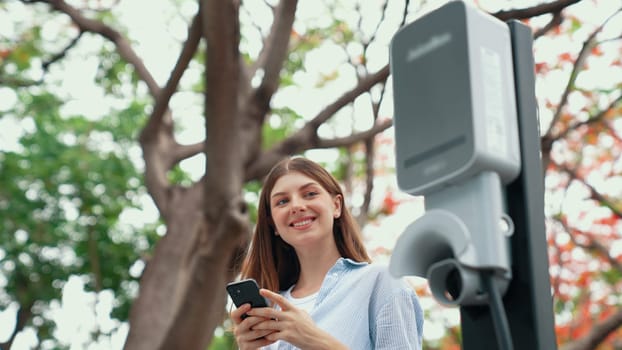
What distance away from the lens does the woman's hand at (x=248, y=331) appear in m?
1.98

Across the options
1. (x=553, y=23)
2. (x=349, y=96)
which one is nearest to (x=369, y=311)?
(x=553, y=23)

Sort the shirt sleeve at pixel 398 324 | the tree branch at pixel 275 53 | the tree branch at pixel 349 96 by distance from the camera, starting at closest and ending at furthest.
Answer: the shirt sleeve at pixel 398 324 < the tree branch at pixel 349 96 < the tree branch at pixel 275 53

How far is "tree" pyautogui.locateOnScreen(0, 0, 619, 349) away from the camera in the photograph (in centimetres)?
451

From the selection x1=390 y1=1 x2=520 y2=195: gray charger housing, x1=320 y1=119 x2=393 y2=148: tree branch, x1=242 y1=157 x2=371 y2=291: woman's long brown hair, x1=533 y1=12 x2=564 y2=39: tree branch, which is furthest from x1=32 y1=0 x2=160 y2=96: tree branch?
x1=390 y1=1 x2=520 y2=195: gray charger housing

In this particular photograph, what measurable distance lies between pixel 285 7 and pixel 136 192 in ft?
11.0

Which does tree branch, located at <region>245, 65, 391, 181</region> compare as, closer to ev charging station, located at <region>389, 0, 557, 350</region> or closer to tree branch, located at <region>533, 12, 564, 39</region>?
tree branch, located at <region>533, 12, 564, 39</region>

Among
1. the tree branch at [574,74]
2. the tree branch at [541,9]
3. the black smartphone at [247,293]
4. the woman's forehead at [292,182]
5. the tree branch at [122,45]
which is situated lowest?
the tree branch at [574,74]

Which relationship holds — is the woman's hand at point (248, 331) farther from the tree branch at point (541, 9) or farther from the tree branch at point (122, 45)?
the tree branch at point (122, 45)

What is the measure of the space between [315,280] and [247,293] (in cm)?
41

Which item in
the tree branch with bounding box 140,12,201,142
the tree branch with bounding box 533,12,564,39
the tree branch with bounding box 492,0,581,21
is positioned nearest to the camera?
the tree branch with bounding box 492,0,581,21

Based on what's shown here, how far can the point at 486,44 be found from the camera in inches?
52.3

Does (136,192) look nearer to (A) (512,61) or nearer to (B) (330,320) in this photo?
(B) (330,320)

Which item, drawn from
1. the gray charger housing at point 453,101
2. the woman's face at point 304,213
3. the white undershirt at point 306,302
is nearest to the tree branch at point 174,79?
the woman's face at point 304,213

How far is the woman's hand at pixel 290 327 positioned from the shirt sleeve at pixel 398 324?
0.15 m
